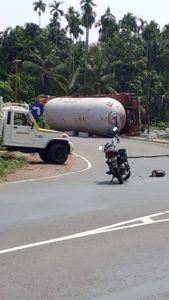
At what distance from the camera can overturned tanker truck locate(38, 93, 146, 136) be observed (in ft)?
142

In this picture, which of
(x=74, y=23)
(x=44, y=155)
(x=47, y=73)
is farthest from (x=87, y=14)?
(x=44, y=155)

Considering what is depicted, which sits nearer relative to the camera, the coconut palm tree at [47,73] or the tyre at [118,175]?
the tyre at [118,175]

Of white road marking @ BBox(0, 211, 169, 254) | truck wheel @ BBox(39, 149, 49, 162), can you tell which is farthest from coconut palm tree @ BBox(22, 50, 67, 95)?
white road marking @ BBox(0, 211, 169, 254)

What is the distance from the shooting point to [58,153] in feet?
78.9

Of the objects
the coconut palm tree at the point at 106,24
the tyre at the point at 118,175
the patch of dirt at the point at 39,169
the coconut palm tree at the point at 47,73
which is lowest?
the patch of dirt at the point at 39,169

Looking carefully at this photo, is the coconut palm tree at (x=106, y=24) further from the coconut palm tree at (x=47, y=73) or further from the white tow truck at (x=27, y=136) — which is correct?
the white tow truck at (x=27, y=136)

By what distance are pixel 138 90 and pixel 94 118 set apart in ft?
55.9

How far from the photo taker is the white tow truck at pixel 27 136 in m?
23.4

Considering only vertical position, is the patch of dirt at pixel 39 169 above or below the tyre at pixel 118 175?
below

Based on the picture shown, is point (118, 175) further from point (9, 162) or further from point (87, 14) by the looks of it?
point (87, 14)

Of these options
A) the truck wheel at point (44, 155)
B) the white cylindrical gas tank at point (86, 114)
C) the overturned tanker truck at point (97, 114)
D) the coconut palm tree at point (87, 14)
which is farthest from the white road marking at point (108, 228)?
the coconut palm tree at point (87, 14)

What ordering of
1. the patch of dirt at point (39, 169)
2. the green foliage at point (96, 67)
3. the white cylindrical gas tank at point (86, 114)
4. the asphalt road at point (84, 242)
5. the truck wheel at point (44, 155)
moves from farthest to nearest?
the green foliage at point (96, 67) < the white cylindrical gas tank at point (86, 114) < the truck wheel at point (44, 155) < the patch of dirt at point (39, 169) < the asphalt road at point (84, 242)

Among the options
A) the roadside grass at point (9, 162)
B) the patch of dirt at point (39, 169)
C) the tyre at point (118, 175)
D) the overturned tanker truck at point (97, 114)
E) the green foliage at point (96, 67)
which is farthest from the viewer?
the green foliage at point (96, 67)

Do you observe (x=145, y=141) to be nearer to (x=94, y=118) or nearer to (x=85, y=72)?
(x=94, y=118)
